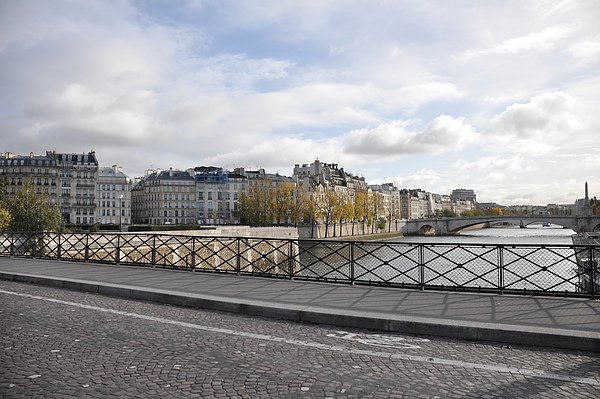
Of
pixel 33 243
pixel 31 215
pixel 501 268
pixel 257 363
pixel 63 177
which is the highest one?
pixel 63 177

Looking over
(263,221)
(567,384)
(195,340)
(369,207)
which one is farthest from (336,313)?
(369,207)

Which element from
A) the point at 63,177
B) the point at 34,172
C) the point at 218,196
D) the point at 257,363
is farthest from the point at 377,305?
the point at 218,196

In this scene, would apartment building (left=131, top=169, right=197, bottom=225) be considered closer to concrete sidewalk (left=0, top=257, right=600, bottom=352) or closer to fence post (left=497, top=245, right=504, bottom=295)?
concrete sidewalk (left=0, top=257, right=600, bottom=352)

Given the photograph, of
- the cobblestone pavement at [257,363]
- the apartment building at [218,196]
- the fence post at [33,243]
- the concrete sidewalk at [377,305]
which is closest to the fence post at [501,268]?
the concrete sidewalk at [377,305]

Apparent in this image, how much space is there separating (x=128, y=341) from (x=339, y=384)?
328 centimetres

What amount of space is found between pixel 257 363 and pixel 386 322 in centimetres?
271

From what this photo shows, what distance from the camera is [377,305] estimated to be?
9062mm

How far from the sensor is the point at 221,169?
120 metres

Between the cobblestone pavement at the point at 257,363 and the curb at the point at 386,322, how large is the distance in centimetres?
20

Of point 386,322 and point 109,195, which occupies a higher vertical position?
point 109,195

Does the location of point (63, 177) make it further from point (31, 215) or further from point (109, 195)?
point (31, 215)

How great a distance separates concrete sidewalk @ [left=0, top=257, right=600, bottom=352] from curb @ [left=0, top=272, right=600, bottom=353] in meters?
0.01

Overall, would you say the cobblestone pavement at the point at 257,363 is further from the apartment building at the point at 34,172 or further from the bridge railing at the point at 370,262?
the apartment building at the point at 34,172

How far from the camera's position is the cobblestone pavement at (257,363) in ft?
16.4
